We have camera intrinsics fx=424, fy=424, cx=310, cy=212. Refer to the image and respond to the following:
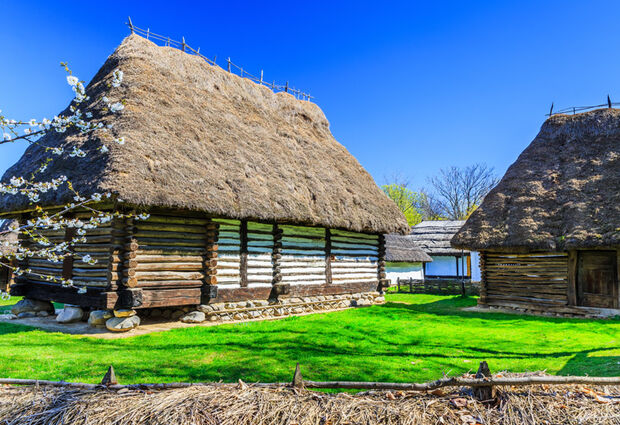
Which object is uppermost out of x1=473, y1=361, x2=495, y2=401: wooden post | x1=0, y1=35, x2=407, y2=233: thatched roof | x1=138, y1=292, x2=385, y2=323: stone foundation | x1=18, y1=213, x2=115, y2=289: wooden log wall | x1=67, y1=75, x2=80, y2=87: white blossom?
x1=0, y1=35, x2=407, y2=233: thatched roof

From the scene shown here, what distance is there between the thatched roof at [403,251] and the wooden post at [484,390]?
24597 millimetres

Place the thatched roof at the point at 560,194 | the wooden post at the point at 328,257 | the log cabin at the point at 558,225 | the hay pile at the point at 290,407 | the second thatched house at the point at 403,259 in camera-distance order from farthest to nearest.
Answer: the second thatched house at the point at 403,259
the wooden post at the point at 328,257
the thatched roof at the point at 560,194
the log cabin at the point at 558,225
the hay pile at the point at 290,407

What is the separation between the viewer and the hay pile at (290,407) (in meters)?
2.69

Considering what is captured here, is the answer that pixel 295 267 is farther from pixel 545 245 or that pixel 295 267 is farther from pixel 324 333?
pixel 545 245

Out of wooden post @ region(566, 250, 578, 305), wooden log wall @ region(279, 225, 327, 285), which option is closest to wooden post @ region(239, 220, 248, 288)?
wooden log wall @ region(279, 225, 327, 285)

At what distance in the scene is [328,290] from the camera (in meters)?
15.0

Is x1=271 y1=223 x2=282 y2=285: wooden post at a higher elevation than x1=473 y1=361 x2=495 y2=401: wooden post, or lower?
higher

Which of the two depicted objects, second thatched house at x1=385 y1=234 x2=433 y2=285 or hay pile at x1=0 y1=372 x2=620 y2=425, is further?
second thatched house at x1=385 y1=234 x2=433 y2=285

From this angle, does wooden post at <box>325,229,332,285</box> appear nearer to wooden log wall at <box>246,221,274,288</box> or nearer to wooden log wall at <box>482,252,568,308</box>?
wooden log wall at <box>246,221,274,288</box>

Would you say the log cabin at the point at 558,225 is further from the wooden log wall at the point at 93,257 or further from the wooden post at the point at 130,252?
the wooden log wall at the point at 93,257

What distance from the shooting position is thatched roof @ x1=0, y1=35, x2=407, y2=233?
9680 millimetres

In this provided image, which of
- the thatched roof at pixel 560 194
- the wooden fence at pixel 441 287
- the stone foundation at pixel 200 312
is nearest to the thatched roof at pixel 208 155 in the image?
the stone foundation at pixel 200 312

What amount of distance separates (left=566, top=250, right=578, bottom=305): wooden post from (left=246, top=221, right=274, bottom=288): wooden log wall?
9622 millimetres

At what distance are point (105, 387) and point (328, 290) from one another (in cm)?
1228
